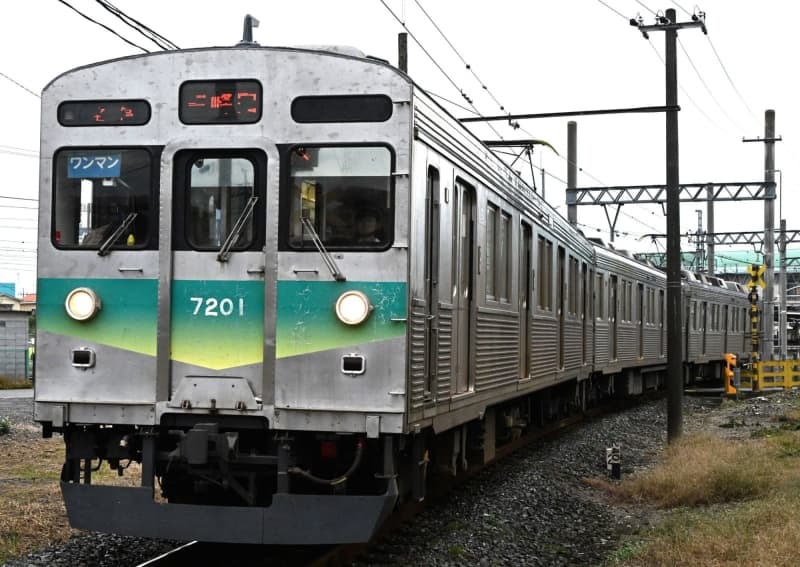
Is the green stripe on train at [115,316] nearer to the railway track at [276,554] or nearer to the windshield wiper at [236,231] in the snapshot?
the windshield wiper at [236,231]

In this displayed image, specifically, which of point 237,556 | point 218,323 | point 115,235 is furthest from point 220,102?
point 237,556

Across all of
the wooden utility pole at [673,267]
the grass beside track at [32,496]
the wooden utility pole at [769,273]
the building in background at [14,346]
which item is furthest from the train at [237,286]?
the building in background at [14,346]

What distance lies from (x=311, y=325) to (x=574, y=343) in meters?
9.21

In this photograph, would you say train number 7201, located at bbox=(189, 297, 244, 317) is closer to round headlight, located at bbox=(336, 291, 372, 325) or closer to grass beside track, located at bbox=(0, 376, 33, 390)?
round headlight, located at bbox=(336, 291, 372, 325)

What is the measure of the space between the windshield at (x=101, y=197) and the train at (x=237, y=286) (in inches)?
0.5

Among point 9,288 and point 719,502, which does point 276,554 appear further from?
point 9,288

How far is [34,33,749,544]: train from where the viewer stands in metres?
6.16

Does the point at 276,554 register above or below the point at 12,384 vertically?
above

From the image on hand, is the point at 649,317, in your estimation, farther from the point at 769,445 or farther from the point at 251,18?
the point at 251,18

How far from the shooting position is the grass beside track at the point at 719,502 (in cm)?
683

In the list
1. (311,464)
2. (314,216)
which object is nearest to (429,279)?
(314,216)

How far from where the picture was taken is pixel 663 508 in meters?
9.73

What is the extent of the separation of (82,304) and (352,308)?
1.64 meters

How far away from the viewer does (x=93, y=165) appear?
649 centimetres
